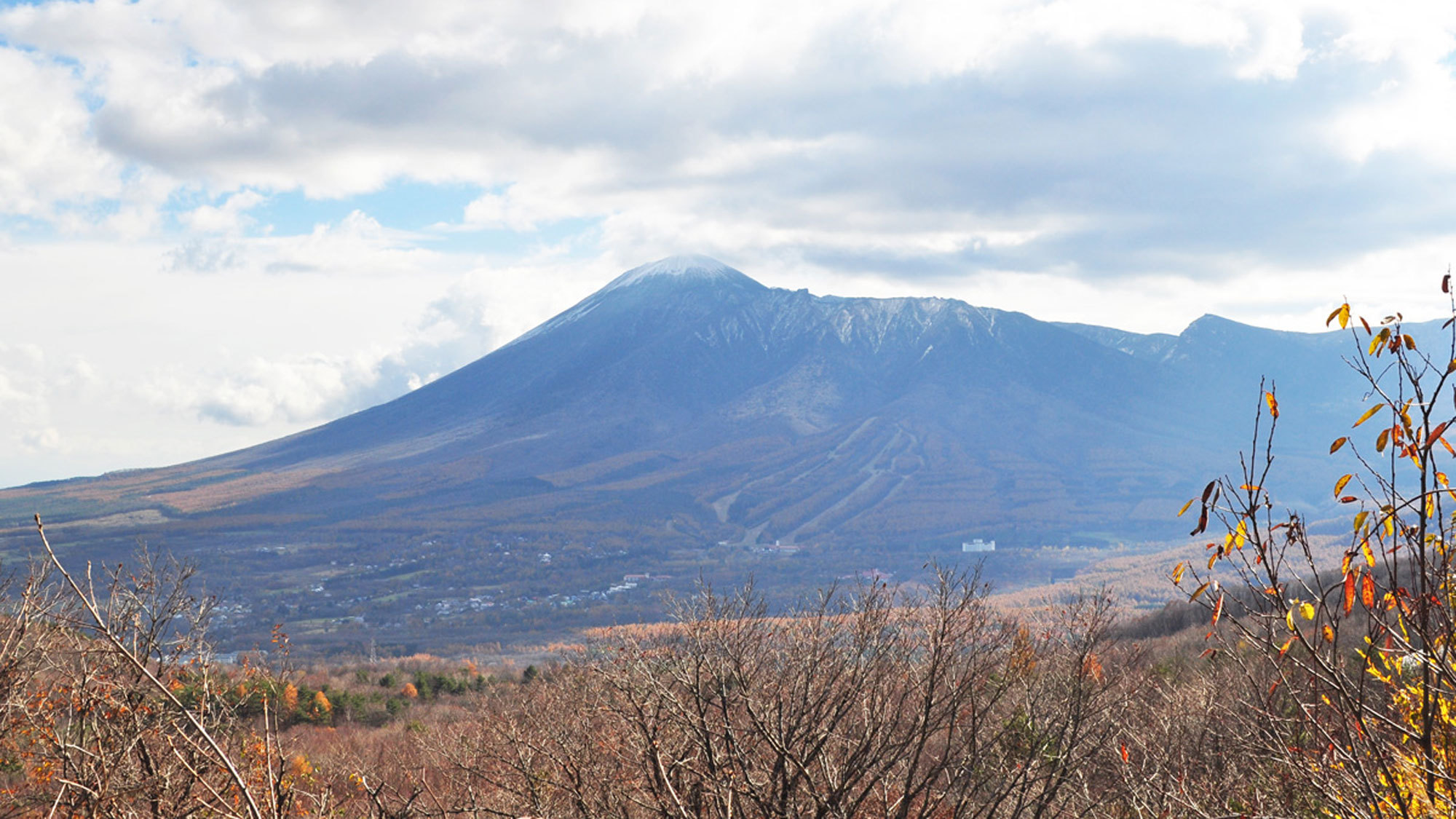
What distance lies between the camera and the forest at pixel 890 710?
4242mm

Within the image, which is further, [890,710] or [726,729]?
[890,710]

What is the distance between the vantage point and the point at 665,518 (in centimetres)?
19300

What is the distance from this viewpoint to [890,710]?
1493cm

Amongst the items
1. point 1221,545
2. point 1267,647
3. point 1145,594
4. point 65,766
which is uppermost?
point 1221,545

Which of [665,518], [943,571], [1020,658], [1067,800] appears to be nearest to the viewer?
[943,571]

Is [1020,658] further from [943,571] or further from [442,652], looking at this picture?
[442,652]

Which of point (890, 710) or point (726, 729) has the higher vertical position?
point (726, 729)

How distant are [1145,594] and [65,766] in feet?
449

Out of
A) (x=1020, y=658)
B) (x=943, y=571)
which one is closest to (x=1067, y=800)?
(x=943, y=571)

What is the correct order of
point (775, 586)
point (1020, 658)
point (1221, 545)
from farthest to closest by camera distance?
point (775, 586) → point (1020, 658) → point (1221, 545)

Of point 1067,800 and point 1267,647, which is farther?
point 1067,800

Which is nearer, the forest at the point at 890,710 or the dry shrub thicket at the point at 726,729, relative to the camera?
the forest at the point at 890,710

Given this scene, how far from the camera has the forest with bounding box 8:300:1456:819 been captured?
13.9ft

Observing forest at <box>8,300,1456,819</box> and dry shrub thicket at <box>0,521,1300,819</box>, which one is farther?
dry shrub thicket at <box>0,521,1300,819</box>
